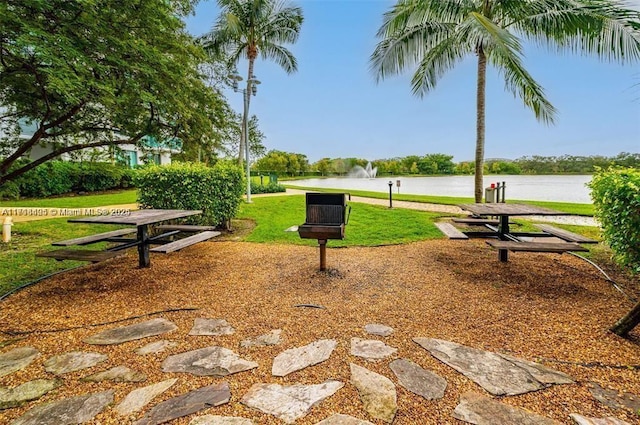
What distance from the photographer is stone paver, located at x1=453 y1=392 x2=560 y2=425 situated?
5.32 ft

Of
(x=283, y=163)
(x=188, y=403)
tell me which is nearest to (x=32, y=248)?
(x=188, y=403)

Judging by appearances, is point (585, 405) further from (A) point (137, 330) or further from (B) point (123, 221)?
(B) point (123, 221)

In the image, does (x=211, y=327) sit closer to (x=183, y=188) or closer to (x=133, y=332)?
(x=133, y=332)

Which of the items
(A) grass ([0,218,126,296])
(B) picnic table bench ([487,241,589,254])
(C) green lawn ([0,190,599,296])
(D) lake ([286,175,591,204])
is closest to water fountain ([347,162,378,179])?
(D) lake ([286,175,591,204])

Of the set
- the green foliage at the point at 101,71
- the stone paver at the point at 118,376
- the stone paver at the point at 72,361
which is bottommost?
the stone paver at the point at 72,361

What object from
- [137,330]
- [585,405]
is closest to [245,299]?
[137,330]

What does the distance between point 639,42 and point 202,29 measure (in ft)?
52.9

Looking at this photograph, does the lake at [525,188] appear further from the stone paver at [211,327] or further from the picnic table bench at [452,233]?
the stone paver at [211,327]

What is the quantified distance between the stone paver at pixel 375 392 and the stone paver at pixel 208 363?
0.72 m

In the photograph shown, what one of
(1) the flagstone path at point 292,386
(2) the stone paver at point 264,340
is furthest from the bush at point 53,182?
(2) the stone paver at point 264,340

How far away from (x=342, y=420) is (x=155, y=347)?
1625mm

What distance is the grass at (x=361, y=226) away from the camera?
6.64 meters

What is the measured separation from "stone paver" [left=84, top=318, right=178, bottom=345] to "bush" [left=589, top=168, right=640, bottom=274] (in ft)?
16.2

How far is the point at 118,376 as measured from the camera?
2.06 meters
